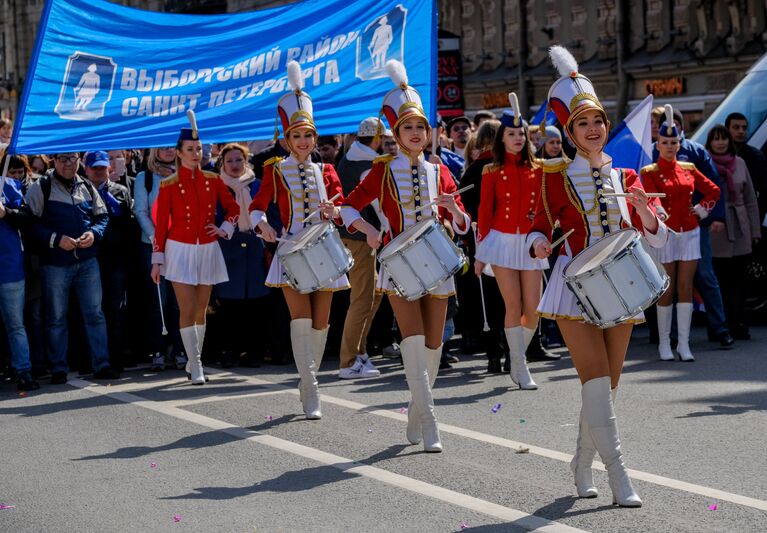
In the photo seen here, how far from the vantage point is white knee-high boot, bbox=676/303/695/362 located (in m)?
12.3

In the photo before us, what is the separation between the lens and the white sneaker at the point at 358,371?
1220 centimetres

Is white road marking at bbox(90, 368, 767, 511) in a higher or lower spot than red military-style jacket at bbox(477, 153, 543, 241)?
lower

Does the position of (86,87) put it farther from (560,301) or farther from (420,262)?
(560,301)

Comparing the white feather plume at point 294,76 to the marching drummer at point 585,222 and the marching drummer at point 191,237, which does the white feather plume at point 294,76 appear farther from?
the marching drummer at point 585,222

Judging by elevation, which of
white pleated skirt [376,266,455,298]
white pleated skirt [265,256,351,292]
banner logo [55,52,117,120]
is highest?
banner logo [55,52,117,120]

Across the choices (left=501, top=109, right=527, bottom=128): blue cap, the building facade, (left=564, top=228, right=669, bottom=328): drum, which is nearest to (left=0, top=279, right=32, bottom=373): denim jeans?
(left=501, top=109, right=527, bottom=128): blue cap

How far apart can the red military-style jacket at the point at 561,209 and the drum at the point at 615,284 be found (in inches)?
16.1

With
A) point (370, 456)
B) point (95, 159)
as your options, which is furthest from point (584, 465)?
point (95, 159)

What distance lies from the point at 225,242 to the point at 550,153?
3110mm

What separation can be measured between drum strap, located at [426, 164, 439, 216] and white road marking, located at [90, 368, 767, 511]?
1.41 meters

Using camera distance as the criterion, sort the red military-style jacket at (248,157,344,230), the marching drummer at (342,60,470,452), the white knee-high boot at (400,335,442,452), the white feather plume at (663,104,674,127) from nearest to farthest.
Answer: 1. the white knee-high boot at (400,335,442,452)
2. the marching drummer at (342,60,470,452)
3. the red military-style jacket at (248,157,344,230)
4. the white feather plume at (663,104,674,127)

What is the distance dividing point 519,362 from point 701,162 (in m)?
3.19

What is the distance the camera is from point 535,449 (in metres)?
8.59

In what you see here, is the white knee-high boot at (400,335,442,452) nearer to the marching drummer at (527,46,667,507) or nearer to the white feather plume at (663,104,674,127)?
the marching drummer at (527,46,667,507)
